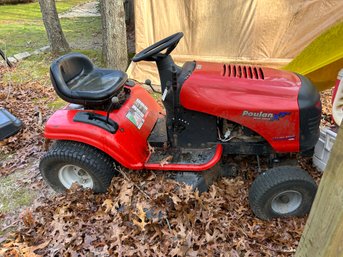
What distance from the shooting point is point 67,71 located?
3078 millimetres

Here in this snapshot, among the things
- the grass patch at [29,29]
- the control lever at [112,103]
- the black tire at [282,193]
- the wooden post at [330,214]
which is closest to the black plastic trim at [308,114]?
the black tire at [282,193]

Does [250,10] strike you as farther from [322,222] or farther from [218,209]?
[322,222]

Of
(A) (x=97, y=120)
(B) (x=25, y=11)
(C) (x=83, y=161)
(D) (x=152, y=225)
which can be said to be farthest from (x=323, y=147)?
(B) (x=25, y=11)

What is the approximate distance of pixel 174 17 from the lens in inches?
223

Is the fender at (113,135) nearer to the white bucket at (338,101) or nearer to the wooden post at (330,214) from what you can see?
the wooden post at (330,214)

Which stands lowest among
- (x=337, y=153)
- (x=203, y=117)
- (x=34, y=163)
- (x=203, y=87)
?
(x=34, y=163)

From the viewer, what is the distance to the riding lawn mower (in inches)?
102

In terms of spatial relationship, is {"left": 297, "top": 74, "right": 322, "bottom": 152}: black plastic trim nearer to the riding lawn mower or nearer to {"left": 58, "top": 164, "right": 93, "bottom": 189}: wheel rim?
the riding lawn mower

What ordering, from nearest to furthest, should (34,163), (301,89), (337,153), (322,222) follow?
(337,153)
(322,222)
(301,89)
(34,163)

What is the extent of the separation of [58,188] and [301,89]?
232 centimetres

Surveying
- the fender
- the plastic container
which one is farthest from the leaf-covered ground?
the fender

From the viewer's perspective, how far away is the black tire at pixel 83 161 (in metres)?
2.86

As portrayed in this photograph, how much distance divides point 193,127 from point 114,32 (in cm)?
346

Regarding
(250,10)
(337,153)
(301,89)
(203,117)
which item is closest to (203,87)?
(203,117)
